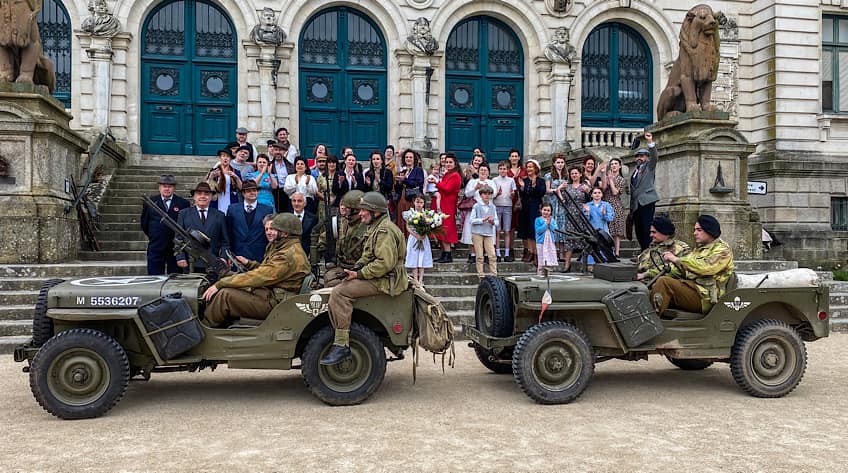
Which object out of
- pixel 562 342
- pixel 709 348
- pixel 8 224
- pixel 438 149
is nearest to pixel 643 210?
pixel 709 348

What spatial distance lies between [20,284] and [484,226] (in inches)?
261

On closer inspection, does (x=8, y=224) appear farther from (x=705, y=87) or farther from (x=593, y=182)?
(x=705, y=87)

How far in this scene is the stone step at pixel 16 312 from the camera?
9359 mm

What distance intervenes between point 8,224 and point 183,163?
710cm

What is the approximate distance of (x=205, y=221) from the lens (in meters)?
8.81

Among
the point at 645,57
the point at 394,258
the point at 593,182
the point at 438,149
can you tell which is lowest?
the point at 394,258

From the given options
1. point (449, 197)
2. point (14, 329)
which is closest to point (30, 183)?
point (14, 329)

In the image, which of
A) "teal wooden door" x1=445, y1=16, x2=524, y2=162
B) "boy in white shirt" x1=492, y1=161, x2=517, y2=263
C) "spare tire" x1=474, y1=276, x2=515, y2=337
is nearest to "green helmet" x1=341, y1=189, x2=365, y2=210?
"spare tire" x1=474, y1=276, x2=515, y2=337

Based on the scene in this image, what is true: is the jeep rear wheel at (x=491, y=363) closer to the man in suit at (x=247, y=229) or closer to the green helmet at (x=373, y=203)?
the green helmet at (x=373, y=203)

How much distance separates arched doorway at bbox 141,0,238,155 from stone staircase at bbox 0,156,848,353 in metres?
2.25

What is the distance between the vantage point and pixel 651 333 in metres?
6.78

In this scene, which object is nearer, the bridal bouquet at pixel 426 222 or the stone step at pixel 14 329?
the stone step at pixel 14 329

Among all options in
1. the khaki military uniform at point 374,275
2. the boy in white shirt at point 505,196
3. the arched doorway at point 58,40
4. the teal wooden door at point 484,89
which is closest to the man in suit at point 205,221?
the khaki military uniform at point 374,275

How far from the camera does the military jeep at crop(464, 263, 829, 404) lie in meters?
6.59
